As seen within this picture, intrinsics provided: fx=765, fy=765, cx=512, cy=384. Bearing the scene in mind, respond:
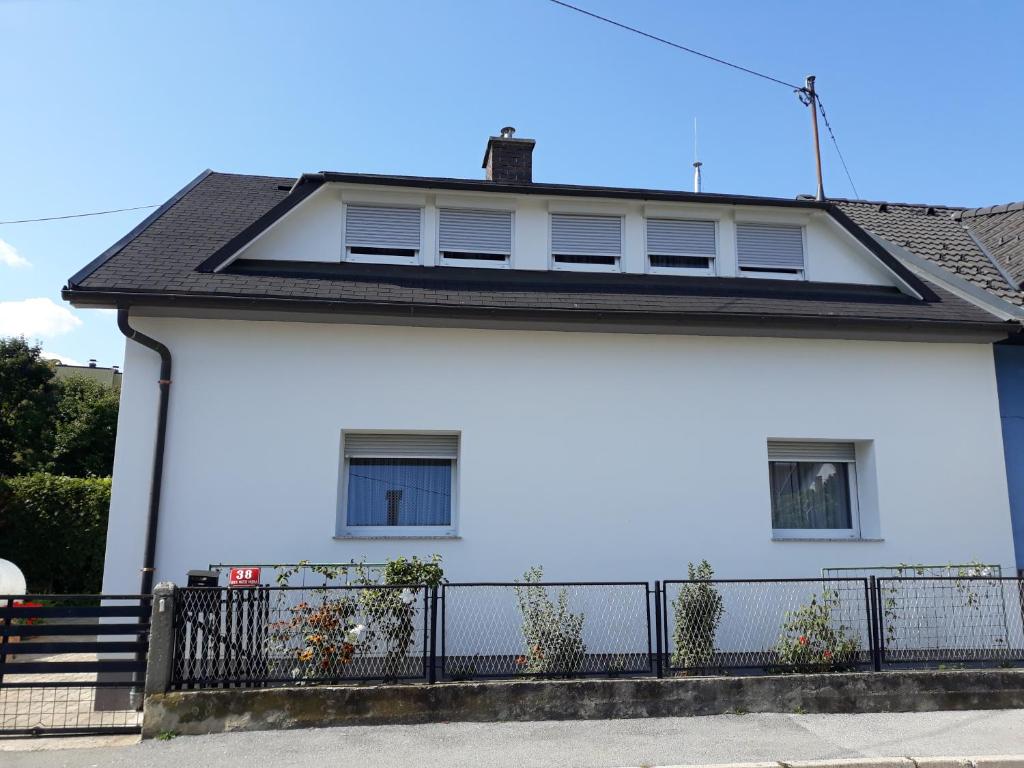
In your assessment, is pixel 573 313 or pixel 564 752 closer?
pixel 564 752

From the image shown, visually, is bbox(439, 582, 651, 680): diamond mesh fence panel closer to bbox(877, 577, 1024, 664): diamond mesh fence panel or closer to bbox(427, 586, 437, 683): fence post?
bbox(427, 586, 437, 683): fence post

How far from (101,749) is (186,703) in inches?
25.4

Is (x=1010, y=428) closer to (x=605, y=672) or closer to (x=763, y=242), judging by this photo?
(x=763, y=242)

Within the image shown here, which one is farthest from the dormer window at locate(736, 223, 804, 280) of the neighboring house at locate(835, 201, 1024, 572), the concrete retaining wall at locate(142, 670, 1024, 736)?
the concrete retaining wall at locate(142, 670, 1024, 736)

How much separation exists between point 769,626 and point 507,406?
139 inches

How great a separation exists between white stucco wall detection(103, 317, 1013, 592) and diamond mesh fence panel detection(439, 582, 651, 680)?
2.07 feet

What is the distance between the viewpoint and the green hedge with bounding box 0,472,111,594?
1370 cm

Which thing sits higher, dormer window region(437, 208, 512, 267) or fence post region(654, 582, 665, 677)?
dormer window region(437, 208, 512, 267)

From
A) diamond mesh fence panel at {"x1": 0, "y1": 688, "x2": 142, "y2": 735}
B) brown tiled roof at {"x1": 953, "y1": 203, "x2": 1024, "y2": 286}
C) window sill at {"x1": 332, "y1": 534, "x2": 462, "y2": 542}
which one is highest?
brown tiled roof at {"x1": 953, "y1": 203, "x2": 1024, "y2": 286}

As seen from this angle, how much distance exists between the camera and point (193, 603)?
6.44 meters

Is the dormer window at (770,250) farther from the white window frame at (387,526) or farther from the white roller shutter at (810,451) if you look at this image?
the white window frame at (387,526)

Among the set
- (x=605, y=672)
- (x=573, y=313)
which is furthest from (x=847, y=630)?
(x=573, y=313)

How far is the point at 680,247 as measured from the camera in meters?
10.2

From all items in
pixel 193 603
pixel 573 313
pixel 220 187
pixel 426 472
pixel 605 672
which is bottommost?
pixel 605 672
